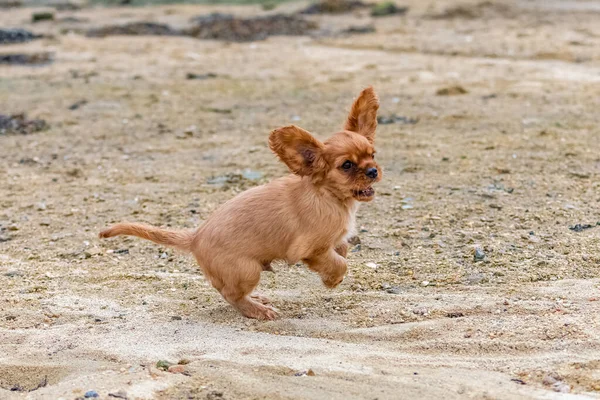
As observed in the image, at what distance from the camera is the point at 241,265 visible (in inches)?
200

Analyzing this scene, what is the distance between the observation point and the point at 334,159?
5000 mm

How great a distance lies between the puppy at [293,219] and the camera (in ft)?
16.4

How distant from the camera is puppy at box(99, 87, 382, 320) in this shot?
499 centimetres

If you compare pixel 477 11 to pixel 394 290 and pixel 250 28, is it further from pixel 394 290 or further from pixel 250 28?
pixel 394 290

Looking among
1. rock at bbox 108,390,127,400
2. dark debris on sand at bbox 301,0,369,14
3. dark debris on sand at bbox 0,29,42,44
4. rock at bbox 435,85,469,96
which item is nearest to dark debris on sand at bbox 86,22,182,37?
dark debris on sand at bbox 0,29,42,44

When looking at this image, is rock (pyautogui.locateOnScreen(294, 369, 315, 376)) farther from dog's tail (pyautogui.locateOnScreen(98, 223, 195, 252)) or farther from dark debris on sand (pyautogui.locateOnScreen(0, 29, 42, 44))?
dark debris on sand (pyautogui.locateOnScreen(0, 29, 42, 44))

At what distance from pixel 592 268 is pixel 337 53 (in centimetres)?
965

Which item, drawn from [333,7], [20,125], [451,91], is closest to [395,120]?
[451,91]

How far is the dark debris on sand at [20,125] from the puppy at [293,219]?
5953 millimetres

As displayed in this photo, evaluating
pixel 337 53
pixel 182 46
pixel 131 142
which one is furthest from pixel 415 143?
pixel 182 46

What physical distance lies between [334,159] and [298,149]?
0.69 feet

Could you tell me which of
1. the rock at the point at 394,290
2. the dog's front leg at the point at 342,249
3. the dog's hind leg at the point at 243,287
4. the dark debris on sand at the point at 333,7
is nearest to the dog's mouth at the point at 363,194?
the dog's front leg at the point at 342,249

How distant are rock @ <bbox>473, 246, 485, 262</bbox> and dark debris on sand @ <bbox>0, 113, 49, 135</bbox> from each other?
633cm

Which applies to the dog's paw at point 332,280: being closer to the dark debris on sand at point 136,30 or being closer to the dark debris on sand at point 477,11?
the dark debris on sand at point 477,11
